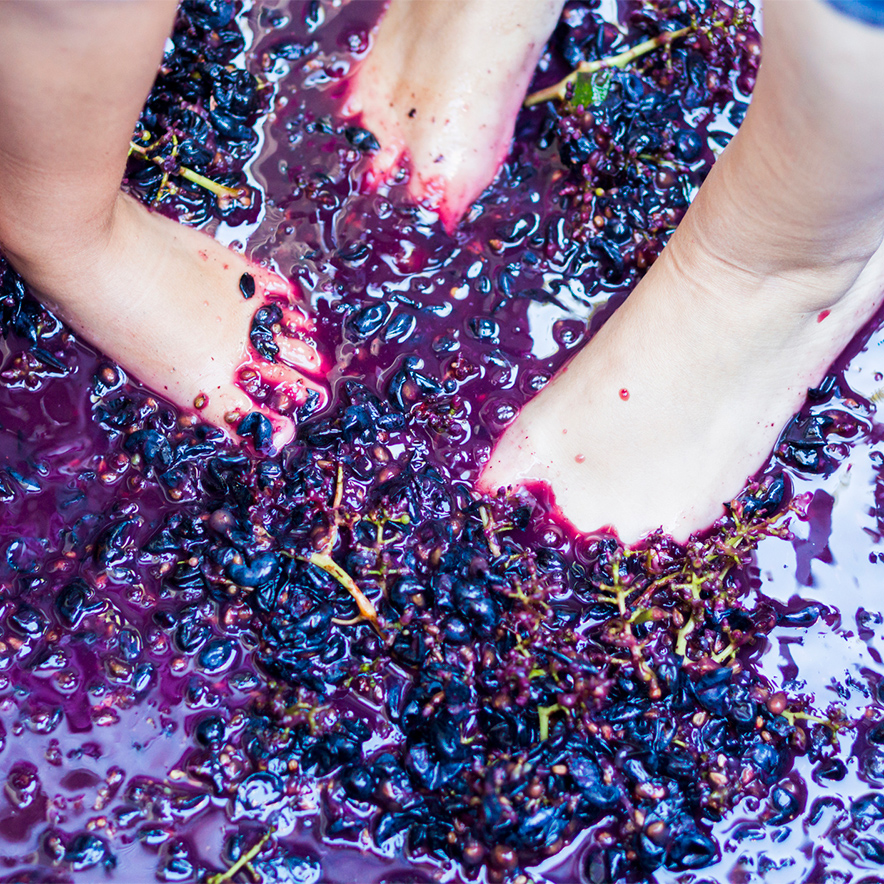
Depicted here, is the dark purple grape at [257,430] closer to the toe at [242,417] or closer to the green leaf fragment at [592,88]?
the toe at [242,417]

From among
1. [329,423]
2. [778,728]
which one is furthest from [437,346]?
[778,728]

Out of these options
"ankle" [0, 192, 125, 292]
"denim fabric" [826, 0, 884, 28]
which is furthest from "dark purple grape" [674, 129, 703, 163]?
"ankle" [0, 192, 125, 292]

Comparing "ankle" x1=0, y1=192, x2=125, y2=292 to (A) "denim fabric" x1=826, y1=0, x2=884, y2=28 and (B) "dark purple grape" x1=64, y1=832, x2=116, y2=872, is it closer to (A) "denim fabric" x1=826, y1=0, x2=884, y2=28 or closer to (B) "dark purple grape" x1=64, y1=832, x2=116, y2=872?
(B) "dark purple grape" x1=64, y1=832, x2=116, y2=872

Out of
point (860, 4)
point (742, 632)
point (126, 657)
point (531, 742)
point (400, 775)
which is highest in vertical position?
point (860, 4)

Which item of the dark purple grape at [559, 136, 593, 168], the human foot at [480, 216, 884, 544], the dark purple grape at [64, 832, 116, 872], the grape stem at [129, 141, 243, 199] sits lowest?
the dark purple grape at [64, 832, 116, 872]

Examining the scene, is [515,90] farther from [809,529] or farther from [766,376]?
[809,529]

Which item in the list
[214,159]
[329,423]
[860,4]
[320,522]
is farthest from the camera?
[214,159]

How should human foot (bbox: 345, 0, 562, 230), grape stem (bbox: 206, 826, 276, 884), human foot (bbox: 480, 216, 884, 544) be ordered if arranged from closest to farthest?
grape stem (bbox: 206, 826, 276, 884) < human foot (bbox: 480, 216, 884, 544) < human foot (bbox: 345, 0, 562, 230)

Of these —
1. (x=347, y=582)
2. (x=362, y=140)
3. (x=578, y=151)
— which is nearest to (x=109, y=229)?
(x=362, y=140)
